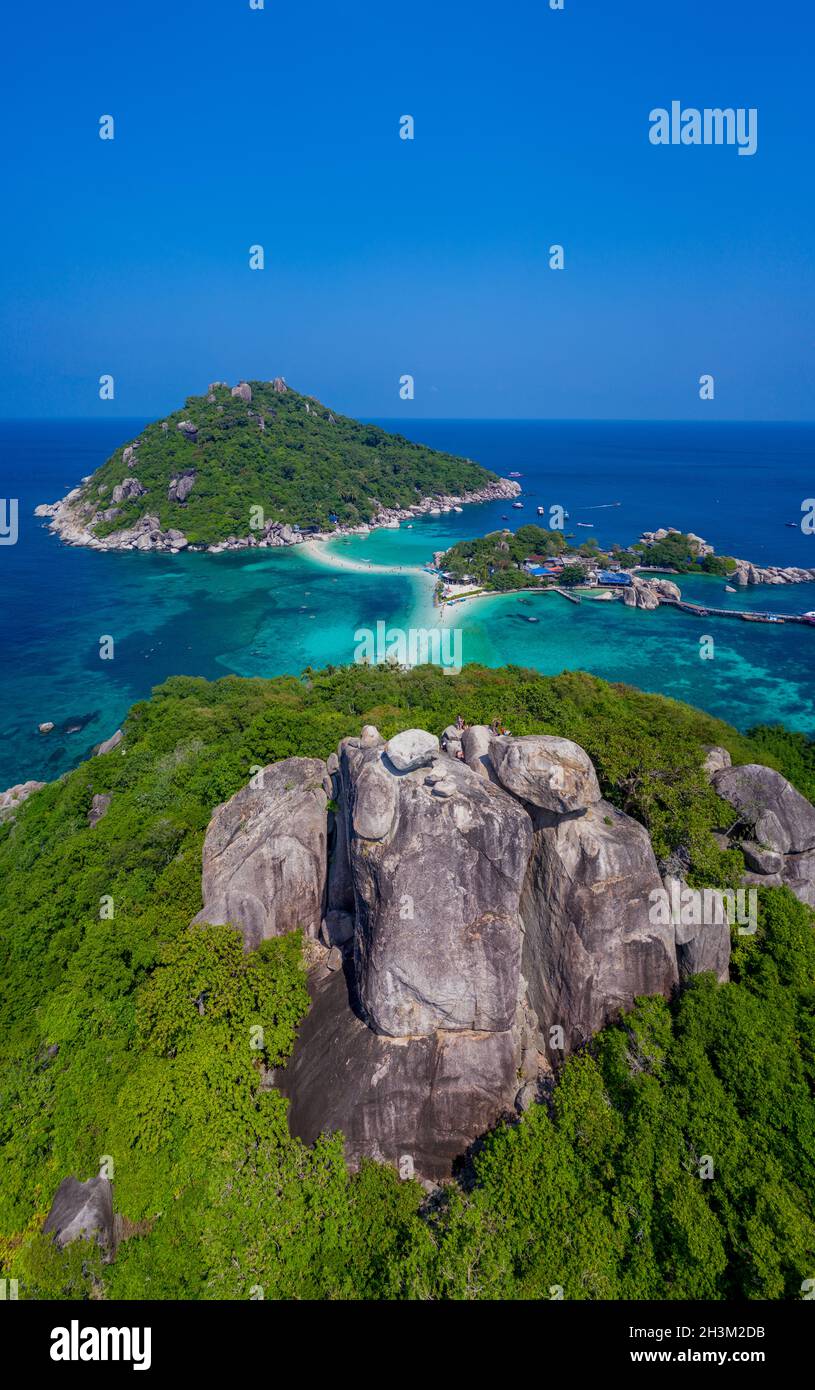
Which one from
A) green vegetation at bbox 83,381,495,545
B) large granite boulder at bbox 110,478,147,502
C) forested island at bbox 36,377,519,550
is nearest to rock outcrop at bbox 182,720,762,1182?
forested island at bbox 36,377,519,550

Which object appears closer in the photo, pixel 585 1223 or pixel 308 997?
pixel 585 1223

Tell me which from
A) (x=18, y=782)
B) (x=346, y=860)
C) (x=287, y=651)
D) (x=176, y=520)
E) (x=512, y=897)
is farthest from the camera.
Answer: (x=176, y=520)

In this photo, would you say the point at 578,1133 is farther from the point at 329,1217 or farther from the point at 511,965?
the point at 329,1217

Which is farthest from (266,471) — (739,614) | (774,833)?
(774,833)

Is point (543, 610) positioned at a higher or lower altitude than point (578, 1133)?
higher

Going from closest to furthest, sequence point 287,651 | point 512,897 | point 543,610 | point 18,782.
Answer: point 512,897 → point 18,782 → point 287,651 → point 543,610

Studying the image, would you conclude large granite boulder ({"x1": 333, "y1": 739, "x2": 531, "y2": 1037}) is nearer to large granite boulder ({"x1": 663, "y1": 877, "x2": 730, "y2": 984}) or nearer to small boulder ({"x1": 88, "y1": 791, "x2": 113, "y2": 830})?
large granite boulder ({"x1": 663, "y1": 877, "x2": 730, "y2": 984})

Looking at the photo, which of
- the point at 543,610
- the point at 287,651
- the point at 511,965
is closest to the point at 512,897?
the point at 511,965
